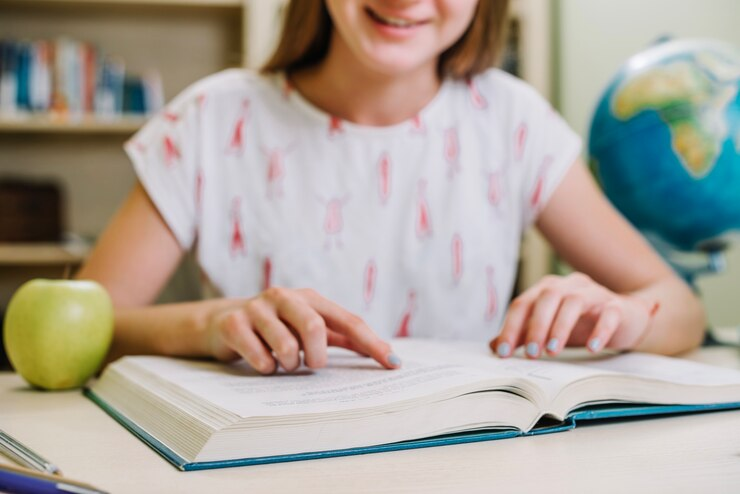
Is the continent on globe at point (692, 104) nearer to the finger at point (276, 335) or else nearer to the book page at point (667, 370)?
the book page at point (667, 370)

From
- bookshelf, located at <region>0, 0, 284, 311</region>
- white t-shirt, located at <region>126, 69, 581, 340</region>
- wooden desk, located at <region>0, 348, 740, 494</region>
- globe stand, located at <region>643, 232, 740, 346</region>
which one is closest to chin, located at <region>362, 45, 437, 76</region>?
white t-shirt, located at <region>126, 69, 581, 340</region>

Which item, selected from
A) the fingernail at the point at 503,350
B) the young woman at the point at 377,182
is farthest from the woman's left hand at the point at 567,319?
the young woman at the point at 377,182

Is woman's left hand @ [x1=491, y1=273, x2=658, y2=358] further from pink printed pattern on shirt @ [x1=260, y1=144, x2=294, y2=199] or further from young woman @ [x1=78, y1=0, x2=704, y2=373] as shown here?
pink printed pattern on shirt @ [x1=260, y1=144, x2=294, y2=199]

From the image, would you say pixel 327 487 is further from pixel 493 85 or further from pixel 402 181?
pixel 493 85

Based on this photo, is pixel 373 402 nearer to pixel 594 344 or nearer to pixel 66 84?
pixel 594 344

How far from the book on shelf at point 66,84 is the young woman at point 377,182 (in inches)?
70.1

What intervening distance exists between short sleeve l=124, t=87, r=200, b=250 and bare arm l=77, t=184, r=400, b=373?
2cm

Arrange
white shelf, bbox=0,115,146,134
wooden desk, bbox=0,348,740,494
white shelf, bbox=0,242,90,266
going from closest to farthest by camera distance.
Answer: wooden desk, bbox=0,348,740,494, white shelf, bbox=0,242,90,266, white shelf, bbox=0,115,146,134

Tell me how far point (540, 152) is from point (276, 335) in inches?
28.7

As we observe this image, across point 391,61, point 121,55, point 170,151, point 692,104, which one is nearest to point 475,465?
point 391,61

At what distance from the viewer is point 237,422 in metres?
0.50

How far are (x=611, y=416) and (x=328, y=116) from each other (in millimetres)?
758

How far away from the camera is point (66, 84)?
288 centimetres

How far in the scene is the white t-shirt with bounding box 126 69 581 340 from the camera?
1245mm
